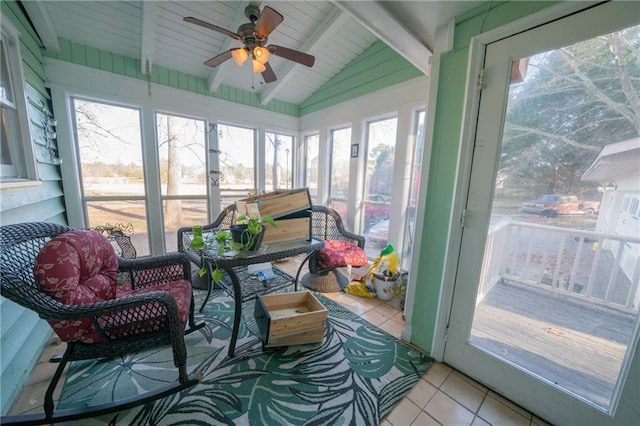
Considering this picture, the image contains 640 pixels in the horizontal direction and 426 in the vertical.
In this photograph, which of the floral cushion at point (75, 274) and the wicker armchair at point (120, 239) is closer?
the floral cushion at point (75, 274)

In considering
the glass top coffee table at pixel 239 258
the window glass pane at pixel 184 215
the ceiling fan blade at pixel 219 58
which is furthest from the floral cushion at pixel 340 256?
the window glass pane at pixel 184 215

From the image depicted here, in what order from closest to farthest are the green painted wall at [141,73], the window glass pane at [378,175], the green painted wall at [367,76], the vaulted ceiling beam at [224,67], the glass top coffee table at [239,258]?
the glass top coffee table at [239,258]
the vaulted ceiling beam at [224,67]
the green painted wall at [141,73]
the green painted wall at [367,76]
the window glass pane at [378,175]

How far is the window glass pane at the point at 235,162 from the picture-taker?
3.64 metres

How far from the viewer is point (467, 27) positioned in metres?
1.37

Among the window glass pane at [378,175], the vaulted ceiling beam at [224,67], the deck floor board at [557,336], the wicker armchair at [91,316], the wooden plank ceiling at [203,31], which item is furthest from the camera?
the window glass pane at [378,175]

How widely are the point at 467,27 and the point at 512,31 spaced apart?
0.82ft

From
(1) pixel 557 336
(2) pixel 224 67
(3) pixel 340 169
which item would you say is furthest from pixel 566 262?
(2) pixel 224 67

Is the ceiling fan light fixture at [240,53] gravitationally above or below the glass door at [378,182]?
above

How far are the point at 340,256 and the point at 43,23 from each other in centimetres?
354

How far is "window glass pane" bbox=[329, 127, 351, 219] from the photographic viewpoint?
3521 millimetres

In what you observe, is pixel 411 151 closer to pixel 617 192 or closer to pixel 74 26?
pixel 617 192

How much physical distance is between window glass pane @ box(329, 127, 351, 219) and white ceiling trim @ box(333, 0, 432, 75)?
1719mm

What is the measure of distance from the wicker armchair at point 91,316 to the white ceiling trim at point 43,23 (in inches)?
85.6

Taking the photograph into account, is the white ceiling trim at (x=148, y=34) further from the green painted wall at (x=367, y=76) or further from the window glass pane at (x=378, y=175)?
the window glass pane at (x=378, y=175)
